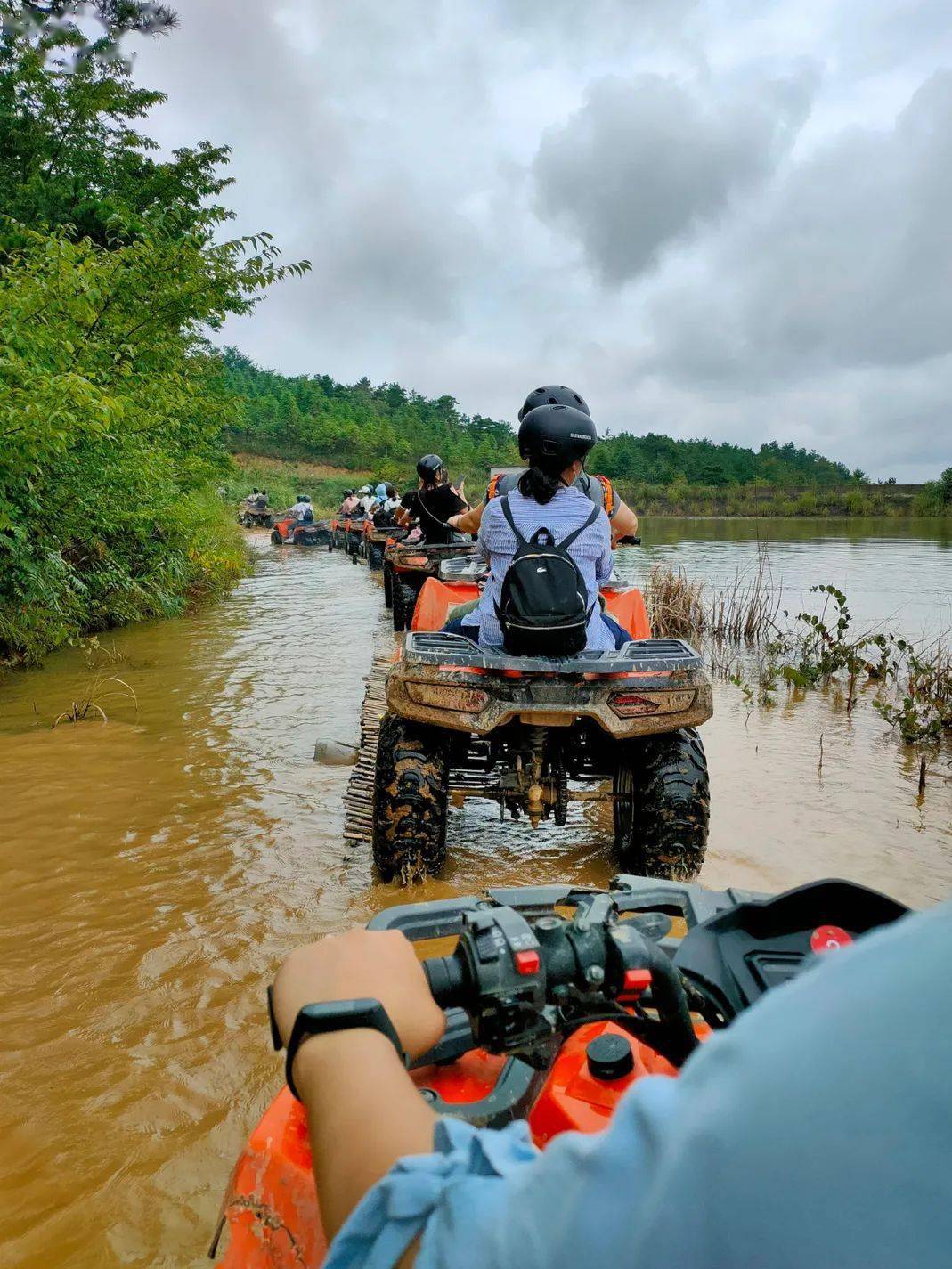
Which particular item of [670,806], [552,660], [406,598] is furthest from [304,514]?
[670,806]

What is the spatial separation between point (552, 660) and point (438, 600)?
1.62 meters

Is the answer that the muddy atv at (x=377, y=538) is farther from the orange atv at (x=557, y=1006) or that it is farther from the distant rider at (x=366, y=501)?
the orange atv at (x=557, y=1006)

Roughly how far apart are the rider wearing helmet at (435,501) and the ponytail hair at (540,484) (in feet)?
23.1

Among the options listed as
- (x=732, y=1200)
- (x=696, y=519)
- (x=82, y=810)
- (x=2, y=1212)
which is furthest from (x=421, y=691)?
(x=696, y=519)

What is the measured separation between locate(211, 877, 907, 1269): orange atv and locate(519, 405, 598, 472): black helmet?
2498 millimetres

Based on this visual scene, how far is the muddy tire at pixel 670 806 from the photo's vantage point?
368 cm

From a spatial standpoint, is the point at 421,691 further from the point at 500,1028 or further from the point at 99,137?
the point at 99,137

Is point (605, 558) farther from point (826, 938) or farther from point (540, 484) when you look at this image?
point (826, 938)

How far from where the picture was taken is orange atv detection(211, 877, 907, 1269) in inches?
44.1

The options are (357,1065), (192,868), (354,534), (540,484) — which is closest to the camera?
(357,1065)

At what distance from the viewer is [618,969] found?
1.15 meters

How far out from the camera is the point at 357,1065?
92 centimetres

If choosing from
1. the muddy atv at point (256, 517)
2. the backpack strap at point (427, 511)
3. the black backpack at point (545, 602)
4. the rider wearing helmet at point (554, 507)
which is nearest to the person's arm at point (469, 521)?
the rider wearing helmet at point (554, 507)

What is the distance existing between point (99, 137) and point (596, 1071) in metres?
14.8
